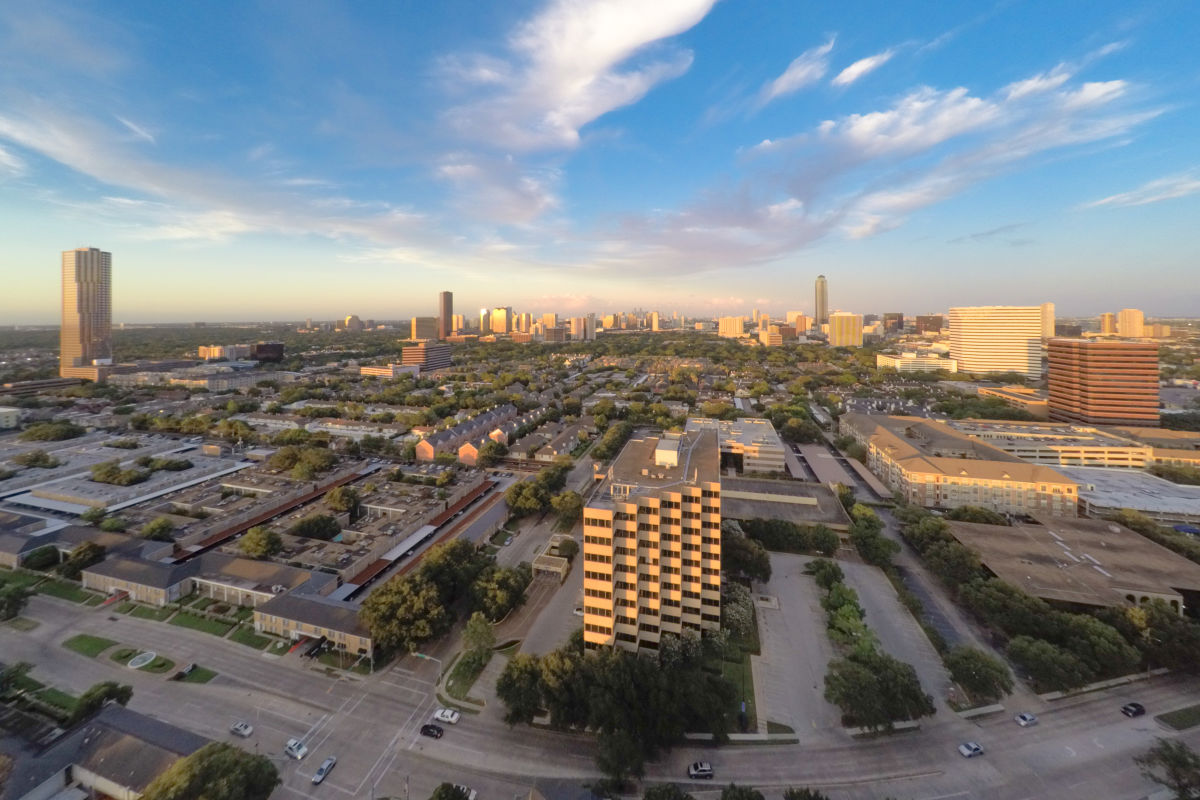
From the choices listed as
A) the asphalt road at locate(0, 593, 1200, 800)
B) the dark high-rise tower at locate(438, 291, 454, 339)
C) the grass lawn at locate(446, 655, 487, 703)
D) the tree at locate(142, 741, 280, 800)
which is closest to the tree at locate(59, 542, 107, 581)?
the asphalt road at locate(0, 593, 1200, 800)

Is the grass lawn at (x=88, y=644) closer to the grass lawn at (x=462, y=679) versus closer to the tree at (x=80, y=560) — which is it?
the tree at (x=80, y=560)

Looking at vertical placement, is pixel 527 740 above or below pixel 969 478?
below

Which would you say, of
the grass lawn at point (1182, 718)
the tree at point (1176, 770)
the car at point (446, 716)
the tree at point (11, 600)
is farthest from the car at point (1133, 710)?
the tree at point (11, 600)

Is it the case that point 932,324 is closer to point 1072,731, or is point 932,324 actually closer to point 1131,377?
point 1131,377

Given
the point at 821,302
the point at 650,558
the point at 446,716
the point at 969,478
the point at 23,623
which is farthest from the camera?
the point at 821,302

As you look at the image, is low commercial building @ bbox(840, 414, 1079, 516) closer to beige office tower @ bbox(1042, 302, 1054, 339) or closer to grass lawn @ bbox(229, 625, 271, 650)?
grass lawn @ bbox(229, 625, 271, 650)

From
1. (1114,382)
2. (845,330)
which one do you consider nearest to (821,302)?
(845,330)

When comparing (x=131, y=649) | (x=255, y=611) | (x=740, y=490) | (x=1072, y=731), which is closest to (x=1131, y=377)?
(x=740, y=490)

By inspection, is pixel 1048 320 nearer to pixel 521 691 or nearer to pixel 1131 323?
pixel 1131 323
